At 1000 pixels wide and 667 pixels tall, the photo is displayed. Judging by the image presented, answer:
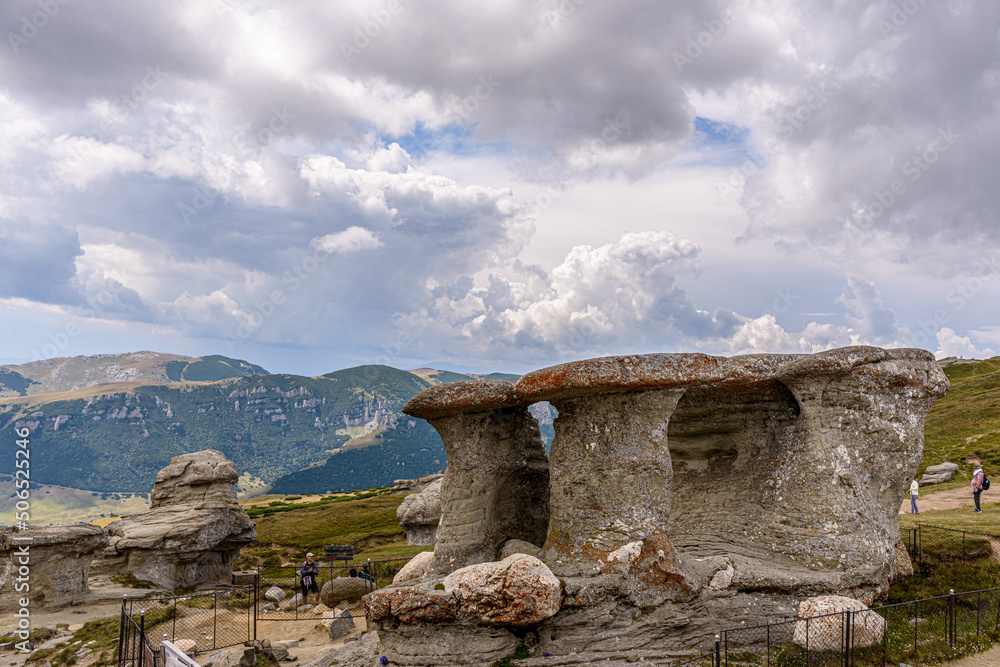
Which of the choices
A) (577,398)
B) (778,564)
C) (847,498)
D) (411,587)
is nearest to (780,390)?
(847,498)

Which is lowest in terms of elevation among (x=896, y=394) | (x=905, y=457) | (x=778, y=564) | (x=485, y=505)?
(x=778, y=564)

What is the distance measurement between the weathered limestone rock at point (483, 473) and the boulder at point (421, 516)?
55.0ft

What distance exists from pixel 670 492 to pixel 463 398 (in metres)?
5.28

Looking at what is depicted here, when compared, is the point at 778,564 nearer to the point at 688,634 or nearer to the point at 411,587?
the point at 688,634

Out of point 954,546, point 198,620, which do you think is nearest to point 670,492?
point 954,546

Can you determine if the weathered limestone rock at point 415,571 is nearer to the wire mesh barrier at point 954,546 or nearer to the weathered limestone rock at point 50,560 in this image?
the wire mesh barrier at point 954,546

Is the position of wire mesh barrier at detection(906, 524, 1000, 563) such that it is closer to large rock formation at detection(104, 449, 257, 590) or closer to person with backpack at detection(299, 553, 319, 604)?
person with backpack at detection(299, 553, 319, 604)

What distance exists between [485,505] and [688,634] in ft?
17.3

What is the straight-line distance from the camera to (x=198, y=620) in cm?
1802

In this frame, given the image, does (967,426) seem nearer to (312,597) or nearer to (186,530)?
(312,597)

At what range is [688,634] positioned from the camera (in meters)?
11.4

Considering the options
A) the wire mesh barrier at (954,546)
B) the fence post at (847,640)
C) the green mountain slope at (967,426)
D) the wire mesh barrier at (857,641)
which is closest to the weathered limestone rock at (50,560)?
the wire mesh barrier at (857,641)

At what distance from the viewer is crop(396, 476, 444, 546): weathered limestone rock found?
31359 millimetres

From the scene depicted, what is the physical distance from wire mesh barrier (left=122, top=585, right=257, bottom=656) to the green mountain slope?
30.7 metres
